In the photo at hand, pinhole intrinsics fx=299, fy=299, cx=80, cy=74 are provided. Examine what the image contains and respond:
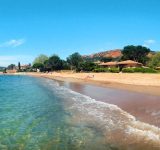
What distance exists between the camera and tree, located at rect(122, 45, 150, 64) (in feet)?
413

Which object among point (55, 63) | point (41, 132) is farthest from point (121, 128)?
point (55, 63)

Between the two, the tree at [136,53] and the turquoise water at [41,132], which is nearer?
the turquoise water at [41,132]

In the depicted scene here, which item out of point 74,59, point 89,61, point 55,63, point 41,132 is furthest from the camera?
point 55,63

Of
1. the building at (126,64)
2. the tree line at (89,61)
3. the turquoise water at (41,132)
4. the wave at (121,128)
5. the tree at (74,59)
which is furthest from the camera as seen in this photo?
the tree at (74,59)

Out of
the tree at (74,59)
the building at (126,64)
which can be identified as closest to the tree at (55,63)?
the tree at (74,59)

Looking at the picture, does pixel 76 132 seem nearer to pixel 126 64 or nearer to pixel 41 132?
pixel 41 132

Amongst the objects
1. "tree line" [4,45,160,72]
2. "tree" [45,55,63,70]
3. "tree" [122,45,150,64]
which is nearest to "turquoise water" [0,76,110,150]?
"tree line" [4,45,160,72]

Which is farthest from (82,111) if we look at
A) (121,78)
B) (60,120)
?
(121,78)

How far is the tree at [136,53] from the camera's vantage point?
126 meters

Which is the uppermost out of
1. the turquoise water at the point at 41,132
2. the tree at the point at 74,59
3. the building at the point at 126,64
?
the tree at the point at 74,59

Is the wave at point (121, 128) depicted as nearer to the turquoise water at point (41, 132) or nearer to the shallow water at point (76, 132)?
the shallow water at point (76, 132)

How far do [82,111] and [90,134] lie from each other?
280 inches

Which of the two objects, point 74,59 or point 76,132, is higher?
point 74,59

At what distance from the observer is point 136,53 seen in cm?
12794
